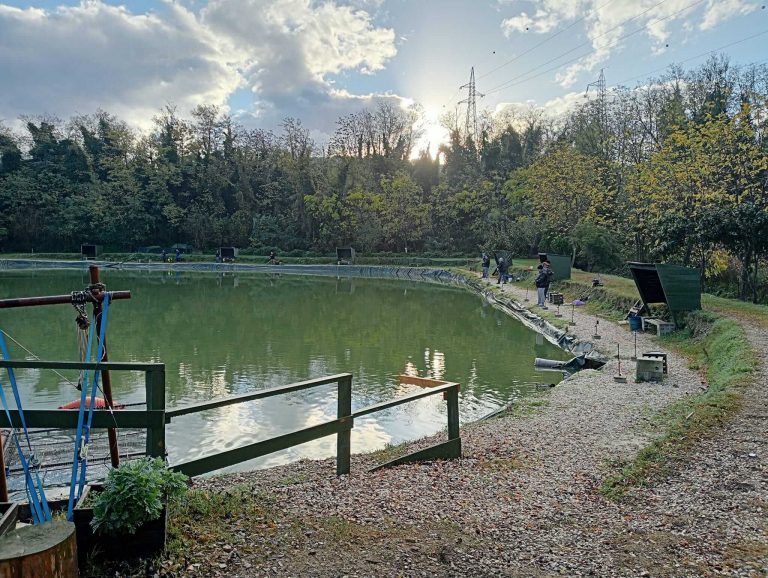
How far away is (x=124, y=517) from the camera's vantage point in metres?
2.82

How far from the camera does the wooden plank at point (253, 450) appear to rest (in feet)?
11.8

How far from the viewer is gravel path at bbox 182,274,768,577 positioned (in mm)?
3287

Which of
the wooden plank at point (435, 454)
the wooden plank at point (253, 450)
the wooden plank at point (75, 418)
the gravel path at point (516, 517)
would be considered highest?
the wooden plank at point (75, 418)

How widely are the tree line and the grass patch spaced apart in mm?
14701

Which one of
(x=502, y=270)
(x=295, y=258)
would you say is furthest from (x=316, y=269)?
(x=502, y=270)

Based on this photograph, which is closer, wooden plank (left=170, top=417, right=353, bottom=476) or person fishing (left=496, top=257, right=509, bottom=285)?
wooden plank (left=170, top=417, right=353, bottom=476)

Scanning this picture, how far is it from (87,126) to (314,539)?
63346 millimetres

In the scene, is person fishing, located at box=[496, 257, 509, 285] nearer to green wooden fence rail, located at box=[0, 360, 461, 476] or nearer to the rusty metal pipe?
green wooden fence rail, located at box=[0, 360, 461, 476]

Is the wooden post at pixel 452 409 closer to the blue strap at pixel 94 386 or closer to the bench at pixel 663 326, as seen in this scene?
the blue strap at pixel 94 386

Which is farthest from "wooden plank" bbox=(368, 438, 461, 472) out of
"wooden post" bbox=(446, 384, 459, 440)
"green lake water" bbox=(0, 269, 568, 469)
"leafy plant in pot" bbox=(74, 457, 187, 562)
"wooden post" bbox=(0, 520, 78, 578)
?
"wooden post" bbox=(0, 520, 78, 578)

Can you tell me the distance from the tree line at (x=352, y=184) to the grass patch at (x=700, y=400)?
14.7m

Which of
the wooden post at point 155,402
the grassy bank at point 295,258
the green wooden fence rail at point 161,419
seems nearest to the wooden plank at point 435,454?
the green wooden fence rail at point 161,419

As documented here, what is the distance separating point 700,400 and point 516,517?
4.65 meters

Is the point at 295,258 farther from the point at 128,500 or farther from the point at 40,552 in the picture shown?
the point at 40,552
